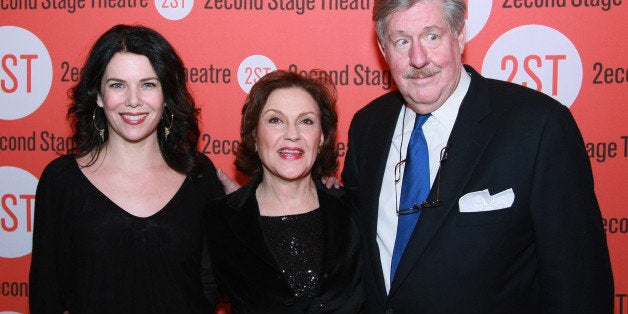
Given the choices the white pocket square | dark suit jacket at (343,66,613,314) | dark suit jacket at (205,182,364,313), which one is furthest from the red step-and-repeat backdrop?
the white pocket square

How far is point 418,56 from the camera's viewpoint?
2.06 metres

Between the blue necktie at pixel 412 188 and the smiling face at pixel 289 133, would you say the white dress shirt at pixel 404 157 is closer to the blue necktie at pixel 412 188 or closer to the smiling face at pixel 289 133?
the blue necktie at pixel 412 188

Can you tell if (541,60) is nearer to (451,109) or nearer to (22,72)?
(451,109)

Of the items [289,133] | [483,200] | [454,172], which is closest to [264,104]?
[289,133]

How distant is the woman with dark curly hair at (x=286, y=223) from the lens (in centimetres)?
228

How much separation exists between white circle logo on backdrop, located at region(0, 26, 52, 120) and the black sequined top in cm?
162

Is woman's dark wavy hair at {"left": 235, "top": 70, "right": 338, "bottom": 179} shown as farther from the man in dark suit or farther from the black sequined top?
the man in dark suit

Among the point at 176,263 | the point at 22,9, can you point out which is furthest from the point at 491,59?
the point at 22,9

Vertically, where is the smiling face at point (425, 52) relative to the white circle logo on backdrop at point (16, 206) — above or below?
above

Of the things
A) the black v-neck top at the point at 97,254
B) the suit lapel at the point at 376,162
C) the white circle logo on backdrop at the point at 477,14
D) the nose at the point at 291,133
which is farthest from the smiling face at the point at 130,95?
the white circle logo on backdrop at the point at 477,14

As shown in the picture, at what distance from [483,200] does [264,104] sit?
1.00m

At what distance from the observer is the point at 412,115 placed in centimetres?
236

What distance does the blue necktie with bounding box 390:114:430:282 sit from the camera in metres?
2.08

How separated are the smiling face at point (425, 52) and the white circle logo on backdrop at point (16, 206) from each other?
87.6 inches
